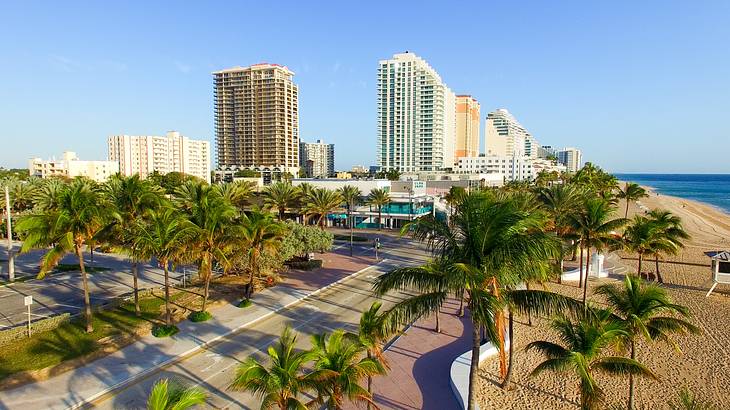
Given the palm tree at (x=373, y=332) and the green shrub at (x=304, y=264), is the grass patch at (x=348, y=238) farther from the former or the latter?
the palm tree at (x=373, y=332)

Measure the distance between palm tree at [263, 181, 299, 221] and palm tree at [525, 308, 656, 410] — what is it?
127 feet

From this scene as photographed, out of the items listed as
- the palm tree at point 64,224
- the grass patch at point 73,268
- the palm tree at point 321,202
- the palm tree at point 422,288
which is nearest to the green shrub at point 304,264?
the palm tree at point 321,202

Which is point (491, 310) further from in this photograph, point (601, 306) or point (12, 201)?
point (12, 201)

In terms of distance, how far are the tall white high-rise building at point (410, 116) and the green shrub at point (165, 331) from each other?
471 ft

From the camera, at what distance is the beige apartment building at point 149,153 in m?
168

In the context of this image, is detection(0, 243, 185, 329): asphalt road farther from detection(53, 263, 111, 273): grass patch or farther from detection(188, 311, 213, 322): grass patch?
detection(188, 311, 213, 322): grass patch

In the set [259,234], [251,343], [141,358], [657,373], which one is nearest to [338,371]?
[251,343]

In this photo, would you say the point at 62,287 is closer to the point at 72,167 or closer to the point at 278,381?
the point at 278,381

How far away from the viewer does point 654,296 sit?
13.7m

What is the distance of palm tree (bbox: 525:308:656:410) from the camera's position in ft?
34.4

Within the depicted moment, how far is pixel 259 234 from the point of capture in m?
25.0

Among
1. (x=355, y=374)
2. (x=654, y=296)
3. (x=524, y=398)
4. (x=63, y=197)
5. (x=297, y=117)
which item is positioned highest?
(x=297, y=117)

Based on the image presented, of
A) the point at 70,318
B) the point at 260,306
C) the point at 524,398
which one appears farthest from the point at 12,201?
the point at 524,398

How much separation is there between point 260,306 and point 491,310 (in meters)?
→ 17.4
